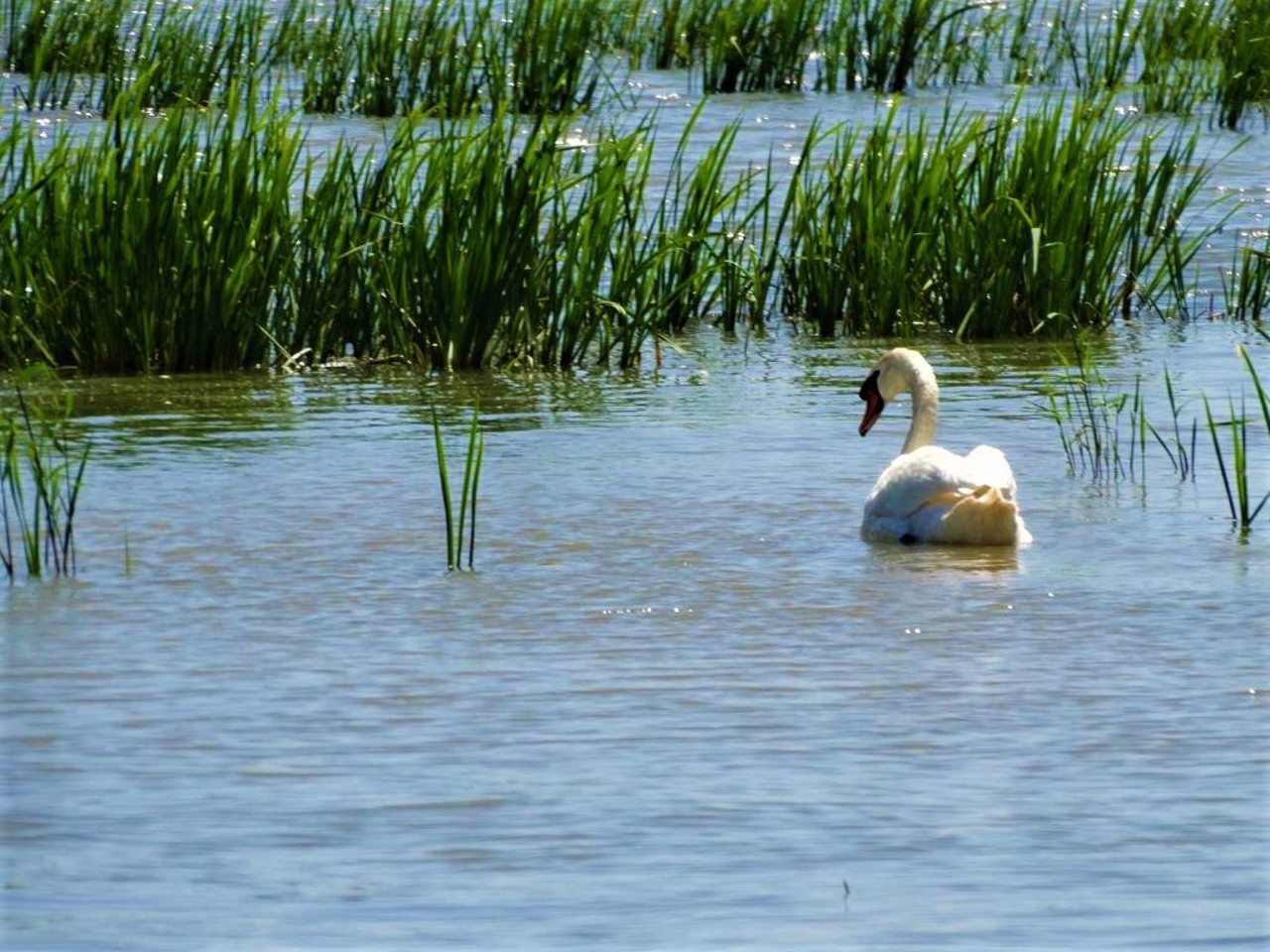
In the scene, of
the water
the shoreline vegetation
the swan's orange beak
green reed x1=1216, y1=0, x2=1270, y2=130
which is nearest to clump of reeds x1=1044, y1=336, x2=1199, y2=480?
the water

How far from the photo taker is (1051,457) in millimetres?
8555

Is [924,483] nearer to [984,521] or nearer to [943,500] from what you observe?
[943,500]

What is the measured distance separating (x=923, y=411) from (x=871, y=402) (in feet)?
1.11

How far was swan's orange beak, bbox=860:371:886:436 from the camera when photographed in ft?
27.7

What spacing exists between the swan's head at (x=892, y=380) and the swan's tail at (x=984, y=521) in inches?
46.9

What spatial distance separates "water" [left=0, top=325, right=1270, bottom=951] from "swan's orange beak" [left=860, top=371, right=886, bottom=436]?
170 mm

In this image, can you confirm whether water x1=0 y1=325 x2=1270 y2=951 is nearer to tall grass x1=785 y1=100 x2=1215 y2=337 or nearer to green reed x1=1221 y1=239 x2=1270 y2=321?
tall grass x1=785 y1=100 x2=1215 y2=337

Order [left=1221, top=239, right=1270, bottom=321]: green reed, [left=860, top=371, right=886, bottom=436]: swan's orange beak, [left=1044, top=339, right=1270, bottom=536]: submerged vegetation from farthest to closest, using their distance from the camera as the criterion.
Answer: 1. [left=1221, top=239, right=1270, bottom=321]: green reed
2. [left=860, top=371, right=886, bottom=436]: swan's orange beak
3. [left=1044, top=339, right=1270, bottom=536]: submerged vegetation

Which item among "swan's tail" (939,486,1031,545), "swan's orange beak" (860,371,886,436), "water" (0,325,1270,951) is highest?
"swan's orange beak" (860,371,886,436)

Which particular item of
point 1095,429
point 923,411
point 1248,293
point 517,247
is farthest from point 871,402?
point 1248,293

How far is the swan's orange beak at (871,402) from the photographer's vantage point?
8430mm

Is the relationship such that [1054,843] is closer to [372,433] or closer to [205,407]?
[372,433]

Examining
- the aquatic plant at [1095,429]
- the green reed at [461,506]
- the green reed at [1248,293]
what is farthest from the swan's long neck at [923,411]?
the green reed at [1248,293]

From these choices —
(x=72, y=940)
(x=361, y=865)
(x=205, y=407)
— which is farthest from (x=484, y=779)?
(x=205, y=407)
